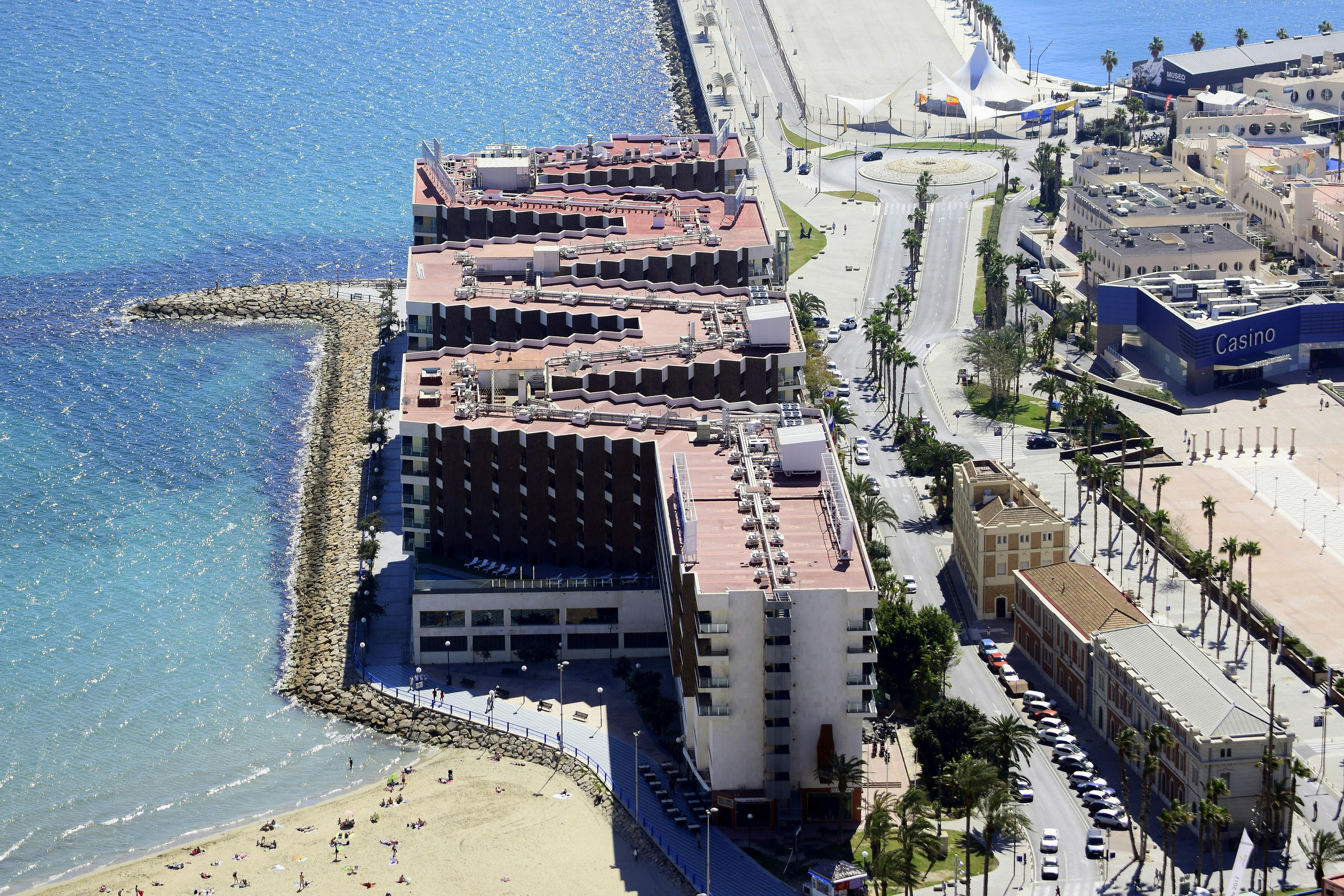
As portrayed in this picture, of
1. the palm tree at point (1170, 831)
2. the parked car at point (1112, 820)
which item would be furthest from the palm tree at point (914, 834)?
the palm tree at point (1170, 831)

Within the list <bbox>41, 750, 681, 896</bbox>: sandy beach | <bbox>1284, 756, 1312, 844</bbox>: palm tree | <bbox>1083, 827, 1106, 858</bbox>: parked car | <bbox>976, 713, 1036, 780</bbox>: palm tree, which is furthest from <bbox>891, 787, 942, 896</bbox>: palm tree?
<bbox>1284, 756, 1312, 844</bbox>: palm tree

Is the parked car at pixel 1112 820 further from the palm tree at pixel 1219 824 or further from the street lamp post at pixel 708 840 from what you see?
the street lamp post at pixel 708 840

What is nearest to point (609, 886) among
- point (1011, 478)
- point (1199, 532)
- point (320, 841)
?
point (320, 841)

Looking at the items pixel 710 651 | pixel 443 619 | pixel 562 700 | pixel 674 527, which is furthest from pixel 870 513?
pixel 710 651

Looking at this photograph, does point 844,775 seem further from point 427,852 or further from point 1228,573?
point 1228,573

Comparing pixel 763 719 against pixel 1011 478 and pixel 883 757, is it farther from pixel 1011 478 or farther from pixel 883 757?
pixel 1011 478

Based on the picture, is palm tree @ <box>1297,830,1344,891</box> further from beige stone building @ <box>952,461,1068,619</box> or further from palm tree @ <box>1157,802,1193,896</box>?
beige stone building @ <box>952,461,1068,619</box>
